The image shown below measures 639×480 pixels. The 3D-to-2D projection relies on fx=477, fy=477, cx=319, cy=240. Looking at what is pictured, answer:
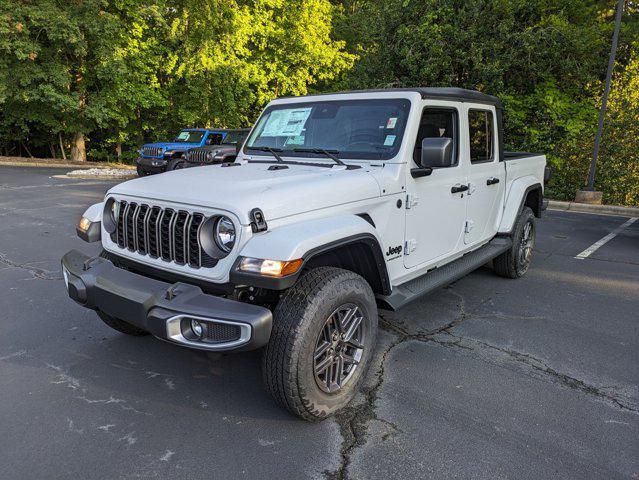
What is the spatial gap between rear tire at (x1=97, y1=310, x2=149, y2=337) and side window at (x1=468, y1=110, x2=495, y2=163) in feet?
10.6

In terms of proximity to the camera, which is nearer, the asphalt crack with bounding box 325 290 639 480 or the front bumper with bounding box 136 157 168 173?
the asphalt crack with bounding box 325 290 639 480

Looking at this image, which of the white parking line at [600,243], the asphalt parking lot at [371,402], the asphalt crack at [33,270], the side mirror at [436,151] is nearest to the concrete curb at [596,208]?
the white parking line at [600,243]

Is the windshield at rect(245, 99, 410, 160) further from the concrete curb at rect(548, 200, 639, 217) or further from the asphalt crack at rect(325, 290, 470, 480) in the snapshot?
the concrete curb at rect(548, 200, 639, 217)

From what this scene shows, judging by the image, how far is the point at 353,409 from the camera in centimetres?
296

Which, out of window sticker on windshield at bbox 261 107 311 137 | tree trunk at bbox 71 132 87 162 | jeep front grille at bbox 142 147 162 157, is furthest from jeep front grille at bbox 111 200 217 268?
tree trunk at bbox 71 132 87 162

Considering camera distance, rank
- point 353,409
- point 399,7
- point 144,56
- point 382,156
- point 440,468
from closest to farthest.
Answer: point 440,468
point 353,409
point 382,156
point 399,7
point 144,56

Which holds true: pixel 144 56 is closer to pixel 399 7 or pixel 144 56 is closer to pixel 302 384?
pixel 399 7

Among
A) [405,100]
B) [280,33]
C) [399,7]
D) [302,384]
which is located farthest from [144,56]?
[302,384]

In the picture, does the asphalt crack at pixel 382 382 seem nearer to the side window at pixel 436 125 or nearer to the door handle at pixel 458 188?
the door handle at pixel 458 188

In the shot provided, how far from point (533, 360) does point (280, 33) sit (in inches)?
828

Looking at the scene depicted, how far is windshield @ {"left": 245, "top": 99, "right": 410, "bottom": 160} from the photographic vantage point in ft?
11.6

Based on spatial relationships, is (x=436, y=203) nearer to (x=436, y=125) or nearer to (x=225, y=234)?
(x=436, y=125)

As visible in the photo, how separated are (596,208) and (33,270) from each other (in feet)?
38.4

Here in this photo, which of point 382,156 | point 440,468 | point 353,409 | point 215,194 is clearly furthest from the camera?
point 382,156
